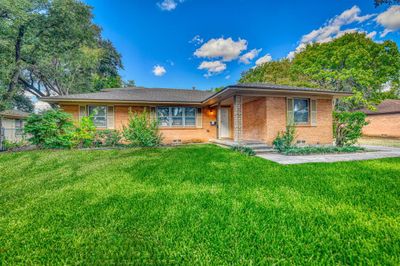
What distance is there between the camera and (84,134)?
876cm

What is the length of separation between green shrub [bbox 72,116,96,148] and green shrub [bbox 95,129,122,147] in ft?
1.21

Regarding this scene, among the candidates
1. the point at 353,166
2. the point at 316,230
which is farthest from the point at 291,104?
the point at 316,230

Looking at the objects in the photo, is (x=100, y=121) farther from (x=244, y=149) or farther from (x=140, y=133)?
(x=244, y=149)

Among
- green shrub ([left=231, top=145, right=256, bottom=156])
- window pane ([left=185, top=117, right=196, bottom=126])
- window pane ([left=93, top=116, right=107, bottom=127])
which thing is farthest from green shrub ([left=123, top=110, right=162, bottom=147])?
green shrub ([left=231, top=145, right=256, bottom=156])

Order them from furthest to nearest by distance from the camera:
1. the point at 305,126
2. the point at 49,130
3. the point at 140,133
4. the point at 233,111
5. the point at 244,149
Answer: the point at 233,111 → the point at 305,126 → the point at 140,133 → the point at 49,130 → the point at 244,149

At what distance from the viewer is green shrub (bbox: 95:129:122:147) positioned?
9.47m

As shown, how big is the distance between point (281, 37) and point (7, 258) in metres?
20.9

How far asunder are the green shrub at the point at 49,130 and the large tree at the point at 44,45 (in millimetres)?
4044

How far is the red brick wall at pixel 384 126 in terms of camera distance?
16.0m

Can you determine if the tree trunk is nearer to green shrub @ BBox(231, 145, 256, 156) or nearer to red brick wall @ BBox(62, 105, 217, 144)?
red brick wall @ BBox(62, 105, 217, 144)

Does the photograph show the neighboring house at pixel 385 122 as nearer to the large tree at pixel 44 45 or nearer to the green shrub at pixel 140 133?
the green shrub at pixel 140 133

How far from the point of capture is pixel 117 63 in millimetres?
25797

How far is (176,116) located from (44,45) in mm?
10510

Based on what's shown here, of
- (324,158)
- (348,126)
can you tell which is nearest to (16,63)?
(324,158)
